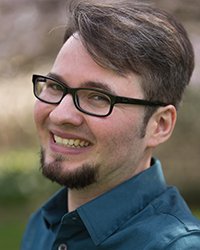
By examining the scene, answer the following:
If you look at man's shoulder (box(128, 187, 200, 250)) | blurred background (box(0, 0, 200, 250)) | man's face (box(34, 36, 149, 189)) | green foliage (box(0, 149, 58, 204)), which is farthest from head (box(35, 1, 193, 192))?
green foliage (box(0, 149, 58, 204))

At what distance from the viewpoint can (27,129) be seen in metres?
12.0

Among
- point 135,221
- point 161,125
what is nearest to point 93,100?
point 161,125

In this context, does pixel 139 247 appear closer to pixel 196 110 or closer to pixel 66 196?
pixel 66 196

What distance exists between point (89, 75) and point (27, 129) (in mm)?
9660

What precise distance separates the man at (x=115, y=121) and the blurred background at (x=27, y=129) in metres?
2.97

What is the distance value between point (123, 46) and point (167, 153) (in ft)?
29.0

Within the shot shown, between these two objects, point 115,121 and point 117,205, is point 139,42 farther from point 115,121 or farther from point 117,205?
point 117,205

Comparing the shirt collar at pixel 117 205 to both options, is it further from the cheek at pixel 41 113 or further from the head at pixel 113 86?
the cheek at pixel 41 113

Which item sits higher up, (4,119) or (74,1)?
(74,1)

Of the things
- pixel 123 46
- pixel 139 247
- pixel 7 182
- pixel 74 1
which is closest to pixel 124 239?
pixel 139 247

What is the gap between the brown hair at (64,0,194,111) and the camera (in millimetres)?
2465

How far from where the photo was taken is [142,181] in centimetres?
258

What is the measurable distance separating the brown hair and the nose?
0.17 meters

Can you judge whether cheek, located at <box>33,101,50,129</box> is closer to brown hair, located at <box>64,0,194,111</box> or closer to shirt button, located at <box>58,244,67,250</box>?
brown hair, located at <box>64,0,194,111</box>
